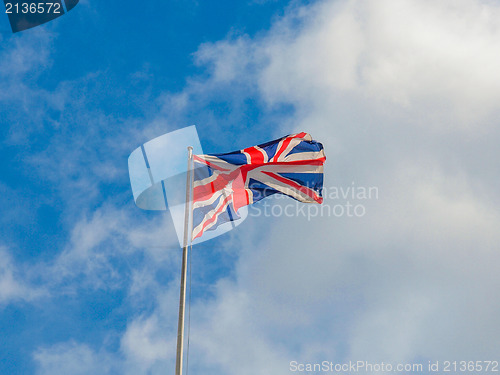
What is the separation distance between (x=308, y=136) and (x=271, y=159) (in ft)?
8.21

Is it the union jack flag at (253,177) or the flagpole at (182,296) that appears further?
the union jack flag at (253,177)

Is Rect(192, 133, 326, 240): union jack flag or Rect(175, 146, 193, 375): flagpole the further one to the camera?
Rect(192, 133, 326, 240): union jack flag

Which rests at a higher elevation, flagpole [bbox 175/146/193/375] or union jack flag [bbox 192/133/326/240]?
union jack flag [bbox 192/133/326/240]

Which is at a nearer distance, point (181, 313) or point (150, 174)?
point (181, 313)

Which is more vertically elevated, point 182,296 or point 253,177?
point 253,177

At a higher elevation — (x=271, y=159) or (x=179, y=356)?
(x=271, y=159)

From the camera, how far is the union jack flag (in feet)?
80.8

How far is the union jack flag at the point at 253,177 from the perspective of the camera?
2464 centimetres

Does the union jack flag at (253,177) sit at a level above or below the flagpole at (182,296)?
above

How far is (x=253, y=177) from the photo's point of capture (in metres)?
27.2

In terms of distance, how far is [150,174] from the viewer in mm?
26125

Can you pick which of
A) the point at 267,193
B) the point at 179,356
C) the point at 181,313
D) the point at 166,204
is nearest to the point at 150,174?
the point at 166,204

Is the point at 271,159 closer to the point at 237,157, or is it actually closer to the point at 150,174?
the point at 237,157

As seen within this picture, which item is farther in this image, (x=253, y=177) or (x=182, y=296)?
(x=253, y=177)
